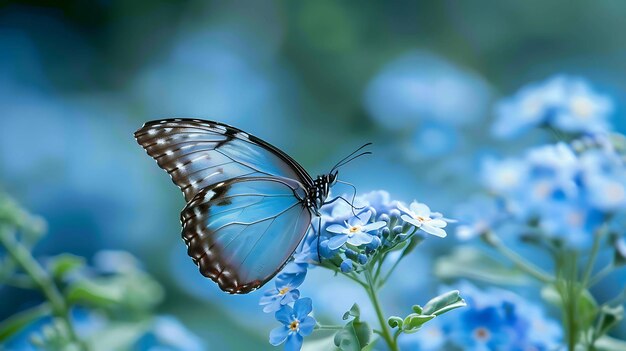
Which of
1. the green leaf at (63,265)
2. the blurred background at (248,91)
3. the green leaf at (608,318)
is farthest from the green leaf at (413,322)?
the blurred background at (248,91)

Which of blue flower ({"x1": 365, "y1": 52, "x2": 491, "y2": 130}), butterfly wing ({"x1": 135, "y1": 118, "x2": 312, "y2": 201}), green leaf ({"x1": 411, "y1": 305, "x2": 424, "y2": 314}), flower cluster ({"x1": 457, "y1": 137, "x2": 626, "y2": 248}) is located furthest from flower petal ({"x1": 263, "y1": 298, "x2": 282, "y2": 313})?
blue flower ({"x1": 365, "y1": 52, "x2": 491, "y2": 130})

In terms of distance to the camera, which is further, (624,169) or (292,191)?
(292,191)

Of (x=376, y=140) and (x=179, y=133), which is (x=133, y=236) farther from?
(x=179, y=133)

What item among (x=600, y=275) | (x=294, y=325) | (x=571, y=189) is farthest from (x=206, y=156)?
(x=600, y=275)

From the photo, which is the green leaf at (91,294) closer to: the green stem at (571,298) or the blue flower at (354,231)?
the blue flower at (354,231)

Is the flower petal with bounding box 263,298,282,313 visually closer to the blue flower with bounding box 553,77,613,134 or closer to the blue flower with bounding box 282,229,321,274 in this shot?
the blue flower with bounding box 282,229,321,274

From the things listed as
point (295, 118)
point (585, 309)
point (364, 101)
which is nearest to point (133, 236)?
point (295, 118)
